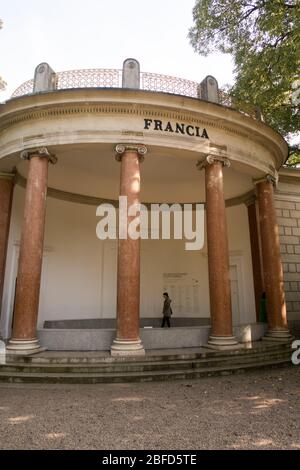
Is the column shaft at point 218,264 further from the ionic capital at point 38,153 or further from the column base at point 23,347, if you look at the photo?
the ionic capital at point 38,153

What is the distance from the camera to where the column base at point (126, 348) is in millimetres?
8891

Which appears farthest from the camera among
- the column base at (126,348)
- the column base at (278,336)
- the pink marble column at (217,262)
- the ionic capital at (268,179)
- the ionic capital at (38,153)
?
the ionic capital at (268,179)

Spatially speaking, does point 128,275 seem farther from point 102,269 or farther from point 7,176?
point 102,269

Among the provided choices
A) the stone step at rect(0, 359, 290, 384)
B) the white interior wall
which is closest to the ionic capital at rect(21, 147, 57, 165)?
the white interior wall

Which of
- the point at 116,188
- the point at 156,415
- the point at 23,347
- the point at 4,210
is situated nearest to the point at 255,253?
the point at 116,188

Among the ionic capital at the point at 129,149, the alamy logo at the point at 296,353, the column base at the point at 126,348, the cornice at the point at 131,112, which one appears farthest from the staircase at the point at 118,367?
the cornice at the point at 131,112

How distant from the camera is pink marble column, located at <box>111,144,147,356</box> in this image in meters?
9.12

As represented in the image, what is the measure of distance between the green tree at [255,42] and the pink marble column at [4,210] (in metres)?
8.88

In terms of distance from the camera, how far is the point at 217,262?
10.5 metres

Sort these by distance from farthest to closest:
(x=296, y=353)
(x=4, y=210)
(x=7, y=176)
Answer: (x=7, y=176) → (x=4, y=210) → (x=296, y=353)

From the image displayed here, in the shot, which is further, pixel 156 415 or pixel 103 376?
pixel 103 376

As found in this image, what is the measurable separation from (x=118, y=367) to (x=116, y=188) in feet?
32.4
